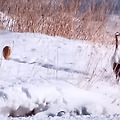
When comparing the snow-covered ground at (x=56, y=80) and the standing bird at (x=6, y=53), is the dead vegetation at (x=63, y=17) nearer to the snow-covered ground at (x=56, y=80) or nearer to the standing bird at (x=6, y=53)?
the snow-covered ground at (x=56, y=80)

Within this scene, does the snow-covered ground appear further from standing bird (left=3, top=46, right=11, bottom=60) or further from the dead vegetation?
the dead vegetation

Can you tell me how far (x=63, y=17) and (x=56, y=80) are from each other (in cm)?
401

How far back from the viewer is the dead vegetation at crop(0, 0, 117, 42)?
9609 mm

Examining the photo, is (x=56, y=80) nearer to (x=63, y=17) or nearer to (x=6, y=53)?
(x=6, y=53)

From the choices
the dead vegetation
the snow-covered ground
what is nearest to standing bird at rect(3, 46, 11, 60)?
the snow-covered ground

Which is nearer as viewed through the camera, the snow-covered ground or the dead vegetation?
the snow-covered ground

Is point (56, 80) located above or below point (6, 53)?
below

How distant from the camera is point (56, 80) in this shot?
5.90 m

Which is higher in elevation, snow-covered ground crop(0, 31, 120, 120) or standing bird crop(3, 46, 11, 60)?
standing bird crop(3, 46, 11, 60)

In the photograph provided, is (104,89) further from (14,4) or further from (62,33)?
(14,4)

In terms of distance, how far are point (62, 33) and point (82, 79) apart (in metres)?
3.57

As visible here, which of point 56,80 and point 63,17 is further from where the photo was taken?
point 63,17

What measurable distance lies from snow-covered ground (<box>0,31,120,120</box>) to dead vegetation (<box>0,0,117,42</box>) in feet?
2.87

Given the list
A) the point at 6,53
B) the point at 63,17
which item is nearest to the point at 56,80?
the point at 6,53
